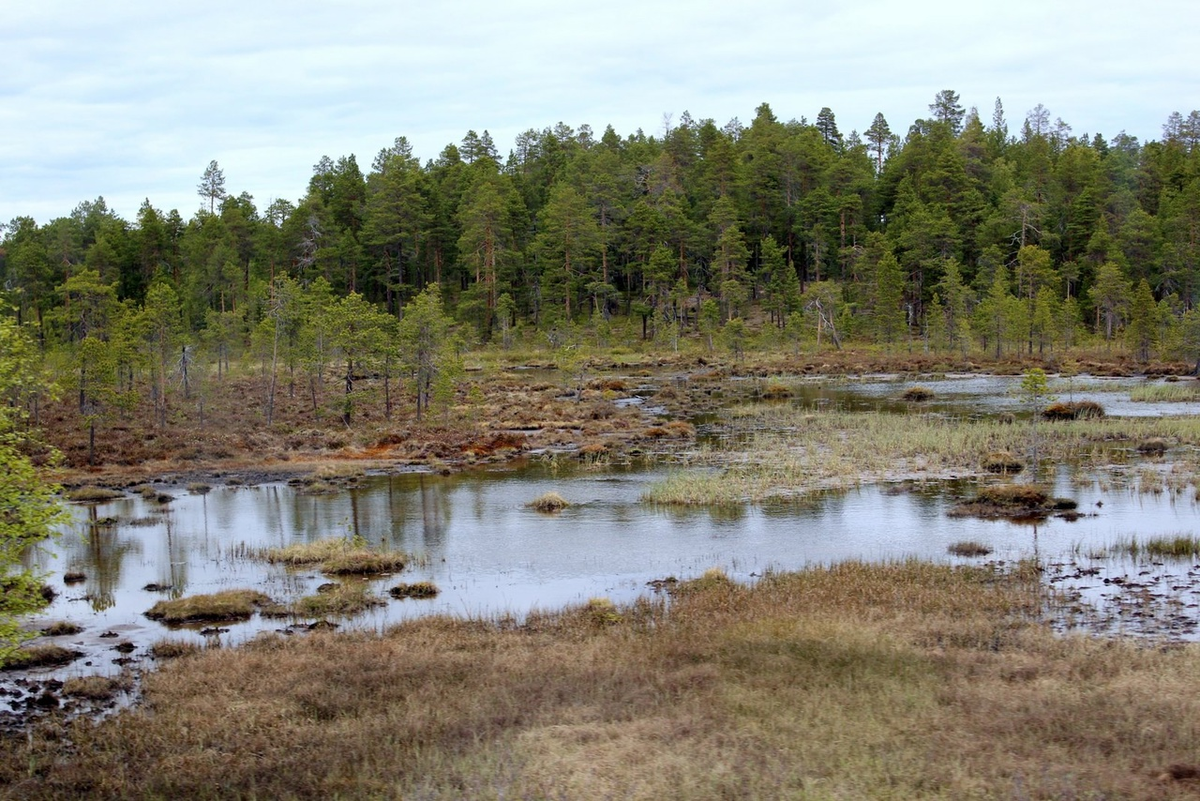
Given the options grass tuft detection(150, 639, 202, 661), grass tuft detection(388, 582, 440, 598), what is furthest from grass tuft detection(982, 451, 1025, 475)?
grass tuft detection(150, 639, 202, 661)

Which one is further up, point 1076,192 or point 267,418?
point 1076,192

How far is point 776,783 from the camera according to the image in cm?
1041

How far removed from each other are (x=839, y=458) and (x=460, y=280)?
99.6 meters

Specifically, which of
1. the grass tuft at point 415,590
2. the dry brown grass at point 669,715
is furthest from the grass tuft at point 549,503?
the dry brown grass at point 669,715

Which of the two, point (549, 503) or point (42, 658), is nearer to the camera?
point (42, 658)

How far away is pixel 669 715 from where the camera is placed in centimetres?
1293

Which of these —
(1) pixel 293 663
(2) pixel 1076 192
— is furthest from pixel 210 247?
(1) pixel 293 663

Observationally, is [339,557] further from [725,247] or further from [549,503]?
[725,247]

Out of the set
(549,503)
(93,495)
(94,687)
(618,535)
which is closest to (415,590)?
(618,535)

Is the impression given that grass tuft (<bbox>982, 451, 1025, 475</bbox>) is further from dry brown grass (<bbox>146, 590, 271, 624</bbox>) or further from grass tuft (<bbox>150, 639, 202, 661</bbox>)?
grass tuft (<bbox>150, 639, 202, 661</bbox>)

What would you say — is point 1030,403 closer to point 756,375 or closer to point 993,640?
point 756,375

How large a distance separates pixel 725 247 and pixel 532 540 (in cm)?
8847

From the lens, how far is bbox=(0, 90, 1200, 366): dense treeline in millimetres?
100938

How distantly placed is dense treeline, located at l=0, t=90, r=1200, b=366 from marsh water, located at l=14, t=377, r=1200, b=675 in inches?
2351
